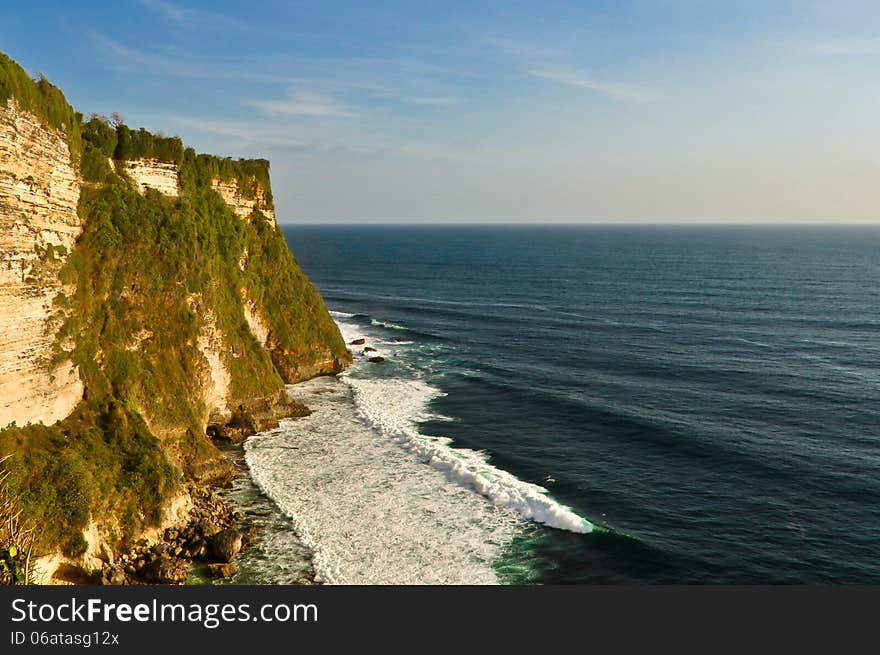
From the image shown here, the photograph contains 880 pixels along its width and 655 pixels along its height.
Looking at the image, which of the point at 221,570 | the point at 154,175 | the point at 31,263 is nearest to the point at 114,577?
the point at 221,570

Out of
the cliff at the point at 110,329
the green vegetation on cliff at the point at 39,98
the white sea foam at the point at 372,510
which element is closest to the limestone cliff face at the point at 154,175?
the cliff at the point at 110,329

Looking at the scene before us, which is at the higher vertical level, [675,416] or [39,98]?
[39,98]

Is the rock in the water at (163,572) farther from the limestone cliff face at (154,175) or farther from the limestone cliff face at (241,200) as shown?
the limestone cliff face at (241,200)

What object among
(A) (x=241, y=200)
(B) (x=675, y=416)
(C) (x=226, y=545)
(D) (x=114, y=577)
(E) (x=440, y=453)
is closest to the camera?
(D) (x=114, y=577)

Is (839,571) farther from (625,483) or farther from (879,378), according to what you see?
(879,378)

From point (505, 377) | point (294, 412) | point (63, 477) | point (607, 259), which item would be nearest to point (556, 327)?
point (505, 377)

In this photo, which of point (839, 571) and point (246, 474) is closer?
point (839, 571)

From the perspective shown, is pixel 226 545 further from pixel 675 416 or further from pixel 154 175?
pixel 675 416
